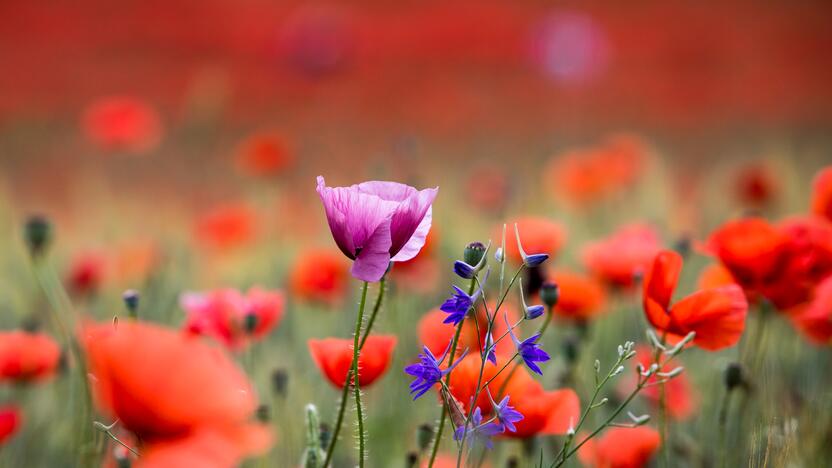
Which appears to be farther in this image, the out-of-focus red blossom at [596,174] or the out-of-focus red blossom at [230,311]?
the out-of-focus red blossom at [596,174]

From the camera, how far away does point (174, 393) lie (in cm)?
35

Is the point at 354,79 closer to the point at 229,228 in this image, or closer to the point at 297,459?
the point at 229,228

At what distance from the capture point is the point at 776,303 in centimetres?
79

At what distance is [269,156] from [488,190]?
543 millimetres

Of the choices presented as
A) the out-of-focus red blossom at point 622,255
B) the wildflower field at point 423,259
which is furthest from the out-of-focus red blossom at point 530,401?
the out-of-focus red blossom at point 622,255

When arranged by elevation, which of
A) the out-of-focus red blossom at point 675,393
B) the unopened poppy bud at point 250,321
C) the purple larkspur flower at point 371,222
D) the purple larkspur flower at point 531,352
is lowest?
the out-of-focus red blossom at point 675,393

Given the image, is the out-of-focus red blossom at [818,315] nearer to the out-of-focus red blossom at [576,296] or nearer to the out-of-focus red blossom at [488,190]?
the out-of-focus red blossom at [576,296]

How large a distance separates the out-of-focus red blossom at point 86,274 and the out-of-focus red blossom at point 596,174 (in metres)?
1.03

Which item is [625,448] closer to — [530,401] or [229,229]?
[530,401]

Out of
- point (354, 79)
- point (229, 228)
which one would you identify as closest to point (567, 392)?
point (229, 228)

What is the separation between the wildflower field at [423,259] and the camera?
517 mm

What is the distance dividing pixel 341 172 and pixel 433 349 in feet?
6.70

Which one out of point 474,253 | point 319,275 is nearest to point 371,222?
point 474,253

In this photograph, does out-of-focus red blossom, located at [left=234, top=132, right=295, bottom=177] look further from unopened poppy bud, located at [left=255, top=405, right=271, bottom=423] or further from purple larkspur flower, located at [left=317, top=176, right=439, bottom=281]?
purple larkspur flower, located at [left=317, top=176, right=439, bottom=281]
